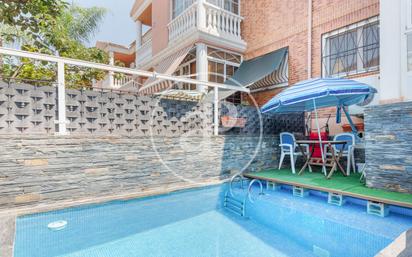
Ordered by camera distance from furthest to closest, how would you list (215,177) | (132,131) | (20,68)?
1. (20,68)
2. (215,177)
3. (132,131)

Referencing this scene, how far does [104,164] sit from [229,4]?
670 inches

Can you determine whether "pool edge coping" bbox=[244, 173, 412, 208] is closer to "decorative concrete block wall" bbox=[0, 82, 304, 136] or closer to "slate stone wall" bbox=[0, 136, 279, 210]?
"slate stone wall" bbox=[0, 136, 279, 210]

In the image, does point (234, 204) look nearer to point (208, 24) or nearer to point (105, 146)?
point (105, 146)

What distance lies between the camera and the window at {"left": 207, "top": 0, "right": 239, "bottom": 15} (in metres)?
18.5

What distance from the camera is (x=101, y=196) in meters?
8.17

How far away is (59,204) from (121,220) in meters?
1.90

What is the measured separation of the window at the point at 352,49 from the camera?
42.0 ft

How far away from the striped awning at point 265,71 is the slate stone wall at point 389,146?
26.2 ft

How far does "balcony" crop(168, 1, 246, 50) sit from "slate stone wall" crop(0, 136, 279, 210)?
355 inches

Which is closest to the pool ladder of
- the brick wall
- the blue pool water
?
the blue pool water

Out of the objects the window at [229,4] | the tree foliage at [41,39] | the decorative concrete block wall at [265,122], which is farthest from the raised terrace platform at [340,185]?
the window at [229,4]

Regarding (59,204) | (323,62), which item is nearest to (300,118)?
(323,62)

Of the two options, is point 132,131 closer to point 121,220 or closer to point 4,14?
point 121,220

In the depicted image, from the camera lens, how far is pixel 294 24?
16.4 m
